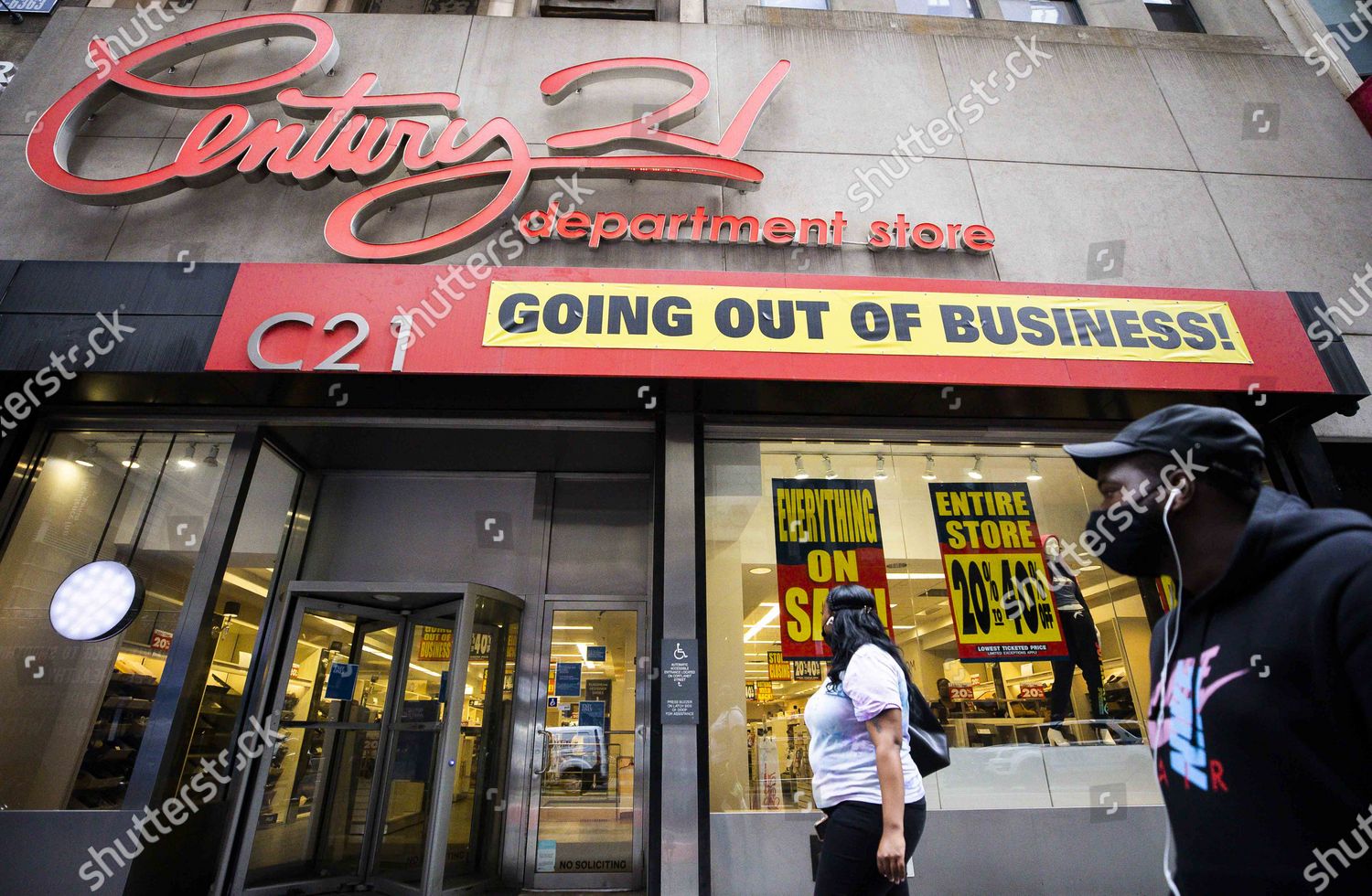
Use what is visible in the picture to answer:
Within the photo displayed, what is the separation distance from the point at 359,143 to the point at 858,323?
15.8 ft

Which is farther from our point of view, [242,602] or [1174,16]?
[1174,16]

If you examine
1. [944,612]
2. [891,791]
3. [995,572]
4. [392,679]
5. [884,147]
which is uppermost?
[884,147]

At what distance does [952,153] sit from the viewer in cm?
677

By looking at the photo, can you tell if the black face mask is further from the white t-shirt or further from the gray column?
the gray column

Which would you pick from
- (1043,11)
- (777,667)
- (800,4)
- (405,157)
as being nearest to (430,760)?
(777,667)

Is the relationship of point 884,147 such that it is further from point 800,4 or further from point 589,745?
point 589,745

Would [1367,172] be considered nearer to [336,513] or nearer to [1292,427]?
[1292,427]

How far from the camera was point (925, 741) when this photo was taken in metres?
2.92

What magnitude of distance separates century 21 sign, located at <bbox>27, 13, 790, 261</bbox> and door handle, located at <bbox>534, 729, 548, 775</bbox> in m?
4.20

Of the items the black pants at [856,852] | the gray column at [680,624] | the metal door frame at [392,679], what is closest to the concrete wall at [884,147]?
the gray column at [680,624]

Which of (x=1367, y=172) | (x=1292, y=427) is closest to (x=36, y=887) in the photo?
(x=1292, y=427)

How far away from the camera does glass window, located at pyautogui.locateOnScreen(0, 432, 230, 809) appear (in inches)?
187

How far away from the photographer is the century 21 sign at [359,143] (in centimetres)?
582

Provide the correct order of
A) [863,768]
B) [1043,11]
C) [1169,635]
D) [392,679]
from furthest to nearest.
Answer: [1043,11] → [392,679] → [863,768] → [1169,635]
